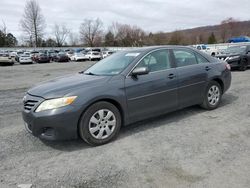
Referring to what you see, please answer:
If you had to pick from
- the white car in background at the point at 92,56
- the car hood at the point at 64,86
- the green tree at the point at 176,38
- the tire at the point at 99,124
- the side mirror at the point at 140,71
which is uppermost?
the green tree at the point at 176,38

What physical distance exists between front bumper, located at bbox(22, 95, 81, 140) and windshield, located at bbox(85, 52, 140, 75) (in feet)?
3.75

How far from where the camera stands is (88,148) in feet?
11.8

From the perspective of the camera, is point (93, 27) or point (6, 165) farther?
point (93, 27)

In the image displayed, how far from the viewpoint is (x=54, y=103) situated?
11.0 ft

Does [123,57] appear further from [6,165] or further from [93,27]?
[93,27]

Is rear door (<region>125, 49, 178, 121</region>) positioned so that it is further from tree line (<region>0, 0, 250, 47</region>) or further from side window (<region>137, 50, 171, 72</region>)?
tree line (<region>0, 0, 250, 47</region>)

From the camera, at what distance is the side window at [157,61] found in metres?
4.23

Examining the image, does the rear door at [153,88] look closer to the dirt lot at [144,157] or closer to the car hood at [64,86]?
the dirt lot at [144,157]

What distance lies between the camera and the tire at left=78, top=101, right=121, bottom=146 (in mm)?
3500

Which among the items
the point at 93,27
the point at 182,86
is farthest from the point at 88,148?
the point at 93,27

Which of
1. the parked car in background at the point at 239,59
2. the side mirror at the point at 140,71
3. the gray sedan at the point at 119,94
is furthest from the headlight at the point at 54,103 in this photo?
the parked car in background at the point at 239,59

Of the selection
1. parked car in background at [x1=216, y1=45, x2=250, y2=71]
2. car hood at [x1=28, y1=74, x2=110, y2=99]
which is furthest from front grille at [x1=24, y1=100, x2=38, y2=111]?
parked car in background at [x1=216, y1=45, x2=250, y2=71]

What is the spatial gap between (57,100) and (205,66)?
11.0 ft

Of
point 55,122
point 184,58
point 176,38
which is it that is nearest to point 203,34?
point 176,38
